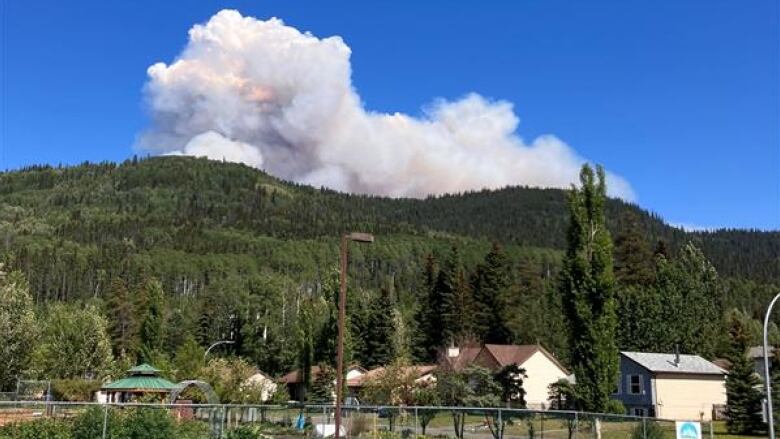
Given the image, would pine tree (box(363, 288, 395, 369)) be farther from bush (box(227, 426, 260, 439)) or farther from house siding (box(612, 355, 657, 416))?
bush (box(227, 426, 260, 439))

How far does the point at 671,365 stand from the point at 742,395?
33.8 ft

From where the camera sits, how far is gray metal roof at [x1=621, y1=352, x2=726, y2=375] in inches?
2151

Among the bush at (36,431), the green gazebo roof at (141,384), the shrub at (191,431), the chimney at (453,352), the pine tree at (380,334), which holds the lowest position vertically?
the shrub at (191,431)

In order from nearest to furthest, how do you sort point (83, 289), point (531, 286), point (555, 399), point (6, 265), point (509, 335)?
point (6, 265)
point (555, 399)
point (509, 335)
point (531, 286)
point (83, 289)

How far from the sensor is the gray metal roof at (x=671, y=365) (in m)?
54.6

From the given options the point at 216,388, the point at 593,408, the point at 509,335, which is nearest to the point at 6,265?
the point at 216,388

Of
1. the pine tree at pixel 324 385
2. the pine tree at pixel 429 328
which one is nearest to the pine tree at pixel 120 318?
the pine tree at pixel 429 328

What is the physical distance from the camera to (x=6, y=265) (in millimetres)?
47938

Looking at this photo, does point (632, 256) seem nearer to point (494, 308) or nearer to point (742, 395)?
point (494, 308)

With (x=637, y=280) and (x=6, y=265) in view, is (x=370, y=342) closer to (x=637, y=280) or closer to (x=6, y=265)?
(x=637, y=280)

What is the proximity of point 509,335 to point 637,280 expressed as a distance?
1601cm

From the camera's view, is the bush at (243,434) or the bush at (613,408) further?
the bush at (613,408)

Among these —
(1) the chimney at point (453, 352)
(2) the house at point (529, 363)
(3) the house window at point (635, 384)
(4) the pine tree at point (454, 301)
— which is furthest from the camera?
(4) the pine tree at point (454, 301)

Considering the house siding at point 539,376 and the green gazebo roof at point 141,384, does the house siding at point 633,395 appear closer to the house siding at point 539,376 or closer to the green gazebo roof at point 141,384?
the house siding at point 539,376
